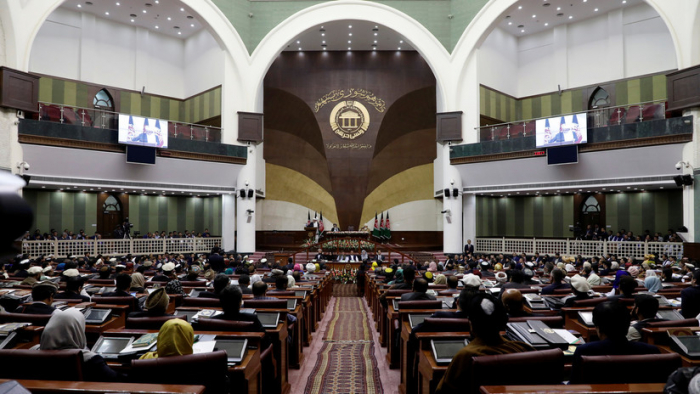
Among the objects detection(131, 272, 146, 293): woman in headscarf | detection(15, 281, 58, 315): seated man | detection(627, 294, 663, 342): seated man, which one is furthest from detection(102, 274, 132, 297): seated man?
detection(627, 294, 663, 342): seated man

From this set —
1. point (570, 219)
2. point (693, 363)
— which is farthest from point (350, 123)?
point (693, 363)

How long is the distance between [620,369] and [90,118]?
765 inches

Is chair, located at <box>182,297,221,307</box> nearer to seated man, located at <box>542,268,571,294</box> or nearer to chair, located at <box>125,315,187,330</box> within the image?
chair, located at <box>125,315,187,330</box>

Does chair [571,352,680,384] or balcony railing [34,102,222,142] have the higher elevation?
balcony railing [34,102,222,142]

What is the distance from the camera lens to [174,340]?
3.01 metres

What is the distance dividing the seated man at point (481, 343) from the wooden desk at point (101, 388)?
4.50 ft

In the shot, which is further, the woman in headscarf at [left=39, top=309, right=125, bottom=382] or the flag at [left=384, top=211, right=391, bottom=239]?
the flag at [left=384, top=211, right=391, bottom=239]

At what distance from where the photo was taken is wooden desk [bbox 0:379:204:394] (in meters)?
2.45

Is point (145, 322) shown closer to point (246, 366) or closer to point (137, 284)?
point (246, 366)

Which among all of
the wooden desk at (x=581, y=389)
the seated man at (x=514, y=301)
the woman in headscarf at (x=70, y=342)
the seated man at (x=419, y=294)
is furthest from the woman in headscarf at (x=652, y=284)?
the woman in headscarf at (x=70, y=342)

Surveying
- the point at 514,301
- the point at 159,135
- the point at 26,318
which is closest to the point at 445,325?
the point at 514,301

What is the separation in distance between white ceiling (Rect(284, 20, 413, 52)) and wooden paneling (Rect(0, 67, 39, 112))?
1075 centimetres

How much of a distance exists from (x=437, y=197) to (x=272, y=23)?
Result: 12346 mm

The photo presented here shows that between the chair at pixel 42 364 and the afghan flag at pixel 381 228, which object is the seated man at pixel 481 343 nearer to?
the chair at pixel 42 364
